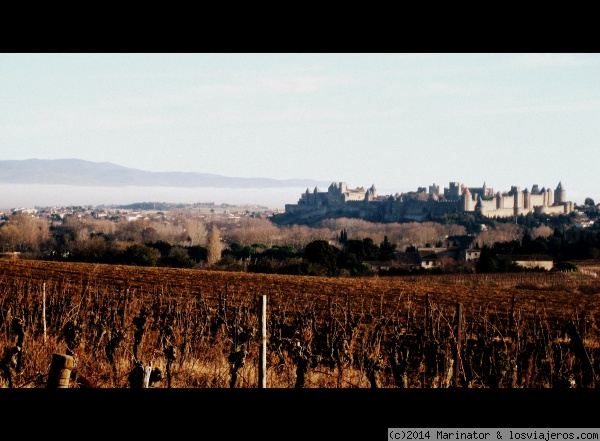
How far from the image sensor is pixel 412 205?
268ft

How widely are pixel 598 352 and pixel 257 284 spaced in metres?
9.24

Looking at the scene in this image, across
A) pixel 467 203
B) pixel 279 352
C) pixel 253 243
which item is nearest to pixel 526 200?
pixel 467 203

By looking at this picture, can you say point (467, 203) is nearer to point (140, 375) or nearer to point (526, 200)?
point (526, 200)

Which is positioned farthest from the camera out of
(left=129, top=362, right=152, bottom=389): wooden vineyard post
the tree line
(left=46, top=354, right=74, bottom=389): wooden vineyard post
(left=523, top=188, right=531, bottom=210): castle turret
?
(left=523, top=188, right=531, bottom=210): castle turret

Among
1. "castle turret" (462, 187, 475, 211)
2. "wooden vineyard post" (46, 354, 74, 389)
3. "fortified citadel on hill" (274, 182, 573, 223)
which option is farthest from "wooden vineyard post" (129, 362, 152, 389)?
"castle turret" (462, 187, 475, 211)

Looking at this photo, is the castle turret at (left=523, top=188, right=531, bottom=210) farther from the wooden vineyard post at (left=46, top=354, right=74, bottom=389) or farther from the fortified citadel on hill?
the wooden vineyard post at (left=46, top=354, right=74, bottom=389)

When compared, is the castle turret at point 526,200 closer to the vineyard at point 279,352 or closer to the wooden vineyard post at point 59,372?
the vineyard at point 279,352

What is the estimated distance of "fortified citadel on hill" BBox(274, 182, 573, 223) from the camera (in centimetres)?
7988

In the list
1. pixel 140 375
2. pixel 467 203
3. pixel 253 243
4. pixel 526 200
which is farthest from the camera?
pixel 526 200

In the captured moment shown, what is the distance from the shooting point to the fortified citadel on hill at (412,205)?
79.9 metres

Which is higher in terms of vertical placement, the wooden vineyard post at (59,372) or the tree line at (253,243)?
the wooden vineyard post at (59,372)

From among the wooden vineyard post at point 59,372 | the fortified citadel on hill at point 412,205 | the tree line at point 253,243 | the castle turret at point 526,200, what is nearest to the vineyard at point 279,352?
the wooden vineyard post at point 59,372

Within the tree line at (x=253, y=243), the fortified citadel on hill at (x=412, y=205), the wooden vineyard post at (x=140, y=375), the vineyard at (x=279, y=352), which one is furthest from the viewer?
the fortified citadel on hill at (x=412, y=205)
